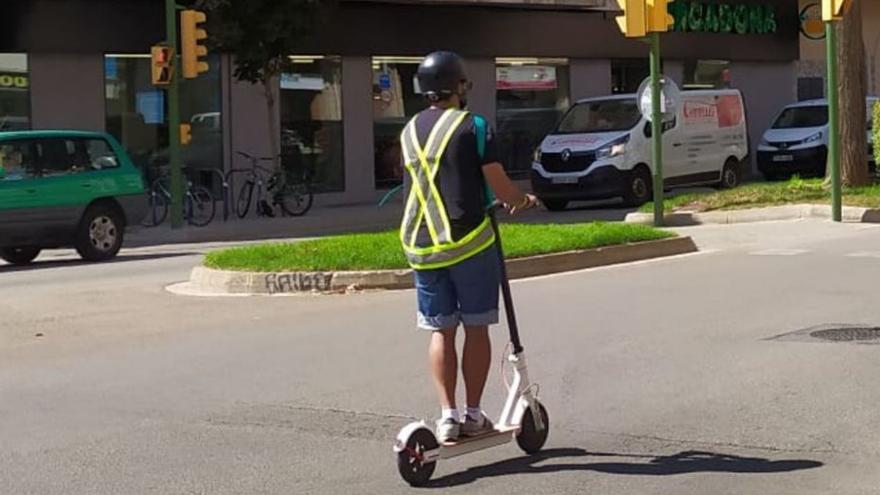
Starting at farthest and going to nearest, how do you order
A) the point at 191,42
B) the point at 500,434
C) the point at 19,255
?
the point at 191,42 → the point at 19,255 → the point at 500,434

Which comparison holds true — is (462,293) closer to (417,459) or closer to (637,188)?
(417,459)

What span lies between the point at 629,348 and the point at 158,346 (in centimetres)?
Answer: 349

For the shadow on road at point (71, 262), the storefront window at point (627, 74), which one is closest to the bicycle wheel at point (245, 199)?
the shadow on road at point (71, 262)

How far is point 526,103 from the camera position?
109 feet

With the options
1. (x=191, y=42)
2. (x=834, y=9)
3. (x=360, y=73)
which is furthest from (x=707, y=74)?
(x=834, y=9)

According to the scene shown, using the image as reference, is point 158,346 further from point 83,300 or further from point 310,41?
point 310,41

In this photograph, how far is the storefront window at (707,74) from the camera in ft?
122

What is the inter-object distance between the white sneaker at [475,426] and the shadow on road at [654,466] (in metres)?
0.19

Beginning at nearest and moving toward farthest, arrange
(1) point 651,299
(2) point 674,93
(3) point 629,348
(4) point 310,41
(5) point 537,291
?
1. (3) point 629,348
2. (1) point 651,299
3. (5) point 537,291
4. (2) point 674,93
5. (4) point 310,41

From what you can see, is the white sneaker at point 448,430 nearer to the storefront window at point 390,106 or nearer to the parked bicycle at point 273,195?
the parked bicycle at point 273,195

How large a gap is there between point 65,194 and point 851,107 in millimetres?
12051

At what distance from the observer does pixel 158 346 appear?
11.0 metres

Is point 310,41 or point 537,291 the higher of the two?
point 310,41

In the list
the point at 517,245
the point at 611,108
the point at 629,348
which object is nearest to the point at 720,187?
the point at 611,108
